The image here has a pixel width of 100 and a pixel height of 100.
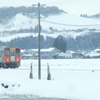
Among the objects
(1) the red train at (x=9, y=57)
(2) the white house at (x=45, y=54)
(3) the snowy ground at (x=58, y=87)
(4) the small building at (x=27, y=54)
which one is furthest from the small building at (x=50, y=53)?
(3) the snowy ground at (x=58, y=87)

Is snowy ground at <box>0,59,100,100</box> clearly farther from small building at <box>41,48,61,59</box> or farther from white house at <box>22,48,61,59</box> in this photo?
white house at <box>22,48,61,59</box>

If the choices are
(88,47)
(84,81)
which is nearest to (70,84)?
(84,81)

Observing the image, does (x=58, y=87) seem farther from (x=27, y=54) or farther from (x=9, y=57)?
(x=27, y=54)

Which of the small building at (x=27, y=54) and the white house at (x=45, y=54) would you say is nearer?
the white house at (x=45, y=54)

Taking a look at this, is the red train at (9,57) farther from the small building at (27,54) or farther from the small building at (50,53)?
the small building at (27,54)

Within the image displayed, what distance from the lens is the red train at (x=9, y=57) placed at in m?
35.0

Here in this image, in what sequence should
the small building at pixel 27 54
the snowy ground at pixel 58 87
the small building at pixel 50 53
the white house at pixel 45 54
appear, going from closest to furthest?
the snowy ground at pixel 58 87, the small building at pixel 50 53, the white house at pixel 45 54, the small building at pixel 27 54

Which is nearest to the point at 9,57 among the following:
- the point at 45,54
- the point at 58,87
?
the point at 58,87

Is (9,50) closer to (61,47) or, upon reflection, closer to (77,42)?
(61,47)

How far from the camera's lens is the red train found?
3497cm

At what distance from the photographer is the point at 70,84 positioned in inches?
668

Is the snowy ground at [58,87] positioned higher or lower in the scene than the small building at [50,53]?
higher

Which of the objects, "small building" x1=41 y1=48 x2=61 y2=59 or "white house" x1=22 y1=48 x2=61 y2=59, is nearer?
"small building" x1=41 y1=48 x2=61 y2=59

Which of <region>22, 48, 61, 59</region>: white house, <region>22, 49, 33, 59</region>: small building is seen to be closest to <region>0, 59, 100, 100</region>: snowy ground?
<region>22, 48, 61, 59</region>: white house
